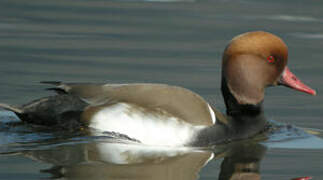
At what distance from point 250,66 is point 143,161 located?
1528 millimetres

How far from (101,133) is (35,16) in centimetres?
617

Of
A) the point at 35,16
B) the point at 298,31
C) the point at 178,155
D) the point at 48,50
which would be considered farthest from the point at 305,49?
the point at 178,155

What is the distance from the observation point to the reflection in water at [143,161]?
219 inches

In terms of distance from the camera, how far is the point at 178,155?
621 cm

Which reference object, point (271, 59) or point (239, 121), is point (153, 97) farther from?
point (271, 59)

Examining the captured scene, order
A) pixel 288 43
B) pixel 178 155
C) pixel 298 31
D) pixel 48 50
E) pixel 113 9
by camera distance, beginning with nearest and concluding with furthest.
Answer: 1. pixel 178 155
2. pixel 48 50
3. pixel 288 43
4. pixel 298 31
5. pixel 113 9

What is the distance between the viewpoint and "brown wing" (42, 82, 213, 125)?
6.48 metres

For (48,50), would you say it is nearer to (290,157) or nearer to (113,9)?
(113,9)

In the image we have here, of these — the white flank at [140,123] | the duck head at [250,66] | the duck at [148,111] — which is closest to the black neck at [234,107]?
the duck head at [250,66]

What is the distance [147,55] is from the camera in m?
10.0

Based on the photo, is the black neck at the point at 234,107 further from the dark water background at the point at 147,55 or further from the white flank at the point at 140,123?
the white flank at the point at 140,123

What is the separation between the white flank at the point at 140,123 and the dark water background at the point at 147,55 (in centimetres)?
24

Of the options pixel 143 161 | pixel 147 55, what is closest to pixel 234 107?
pixel 143 161

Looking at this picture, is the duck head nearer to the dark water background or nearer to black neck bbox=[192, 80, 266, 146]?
black neck bbox=[192, 80, 266, 146]
